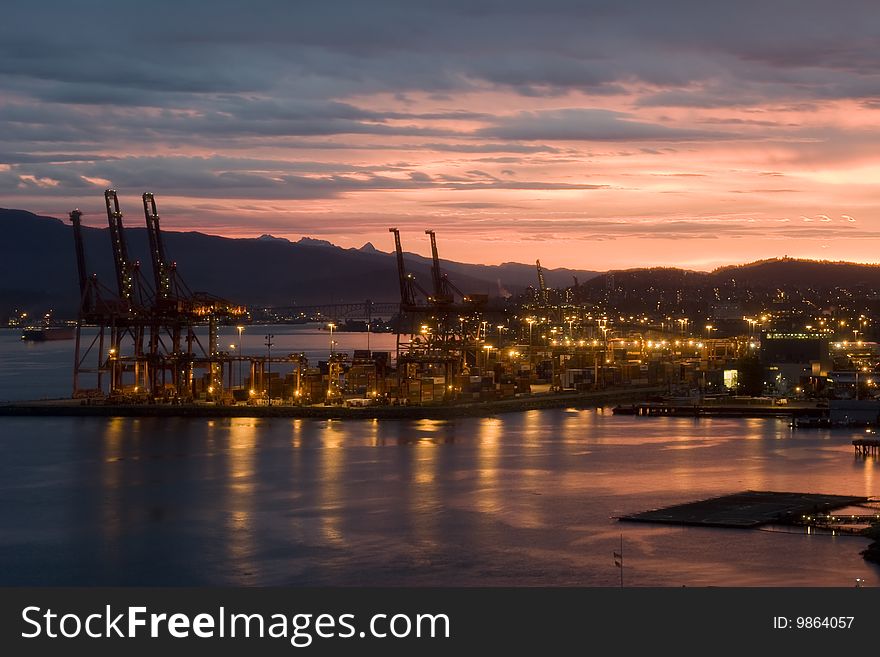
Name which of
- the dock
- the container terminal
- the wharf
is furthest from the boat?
the dock

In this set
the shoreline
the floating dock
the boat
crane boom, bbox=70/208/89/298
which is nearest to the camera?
the floating dock

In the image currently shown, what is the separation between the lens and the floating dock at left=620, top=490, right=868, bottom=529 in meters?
12.9

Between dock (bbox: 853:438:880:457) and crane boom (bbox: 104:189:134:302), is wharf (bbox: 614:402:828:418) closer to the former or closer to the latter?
dock (bbox: 853:438:880:457)

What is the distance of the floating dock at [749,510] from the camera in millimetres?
12883

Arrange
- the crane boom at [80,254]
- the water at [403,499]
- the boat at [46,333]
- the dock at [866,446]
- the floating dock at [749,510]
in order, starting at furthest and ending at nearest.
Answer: the boat at [46,333] < the crane boom at [80,254] < the dock at [866,446] < the floating dock at [749,510] < the water at [403,499]

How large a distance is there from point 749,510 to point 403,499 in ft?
12.1

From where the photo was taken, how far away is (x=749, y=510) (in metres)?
13.5

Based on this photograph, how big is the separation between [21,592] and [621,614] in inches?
152

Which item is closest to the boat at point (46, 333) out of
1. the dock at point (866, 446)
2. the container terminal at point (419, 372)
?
the container terminal at point (419, 372)

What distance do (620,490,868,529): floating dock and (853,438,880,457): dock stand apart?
466 cm

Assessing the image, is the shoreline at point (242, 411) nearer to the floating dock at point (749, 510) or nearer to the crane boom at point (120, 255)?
the crane boom at point (120, 255)

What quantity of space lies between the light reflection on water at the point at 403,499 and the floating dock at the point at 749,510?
33cm

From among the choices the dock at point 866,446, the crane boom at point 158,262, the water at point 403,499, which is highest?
the crane boom at point 158,262

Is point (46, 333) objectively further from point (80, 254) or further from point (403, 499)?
point (403, 499)
